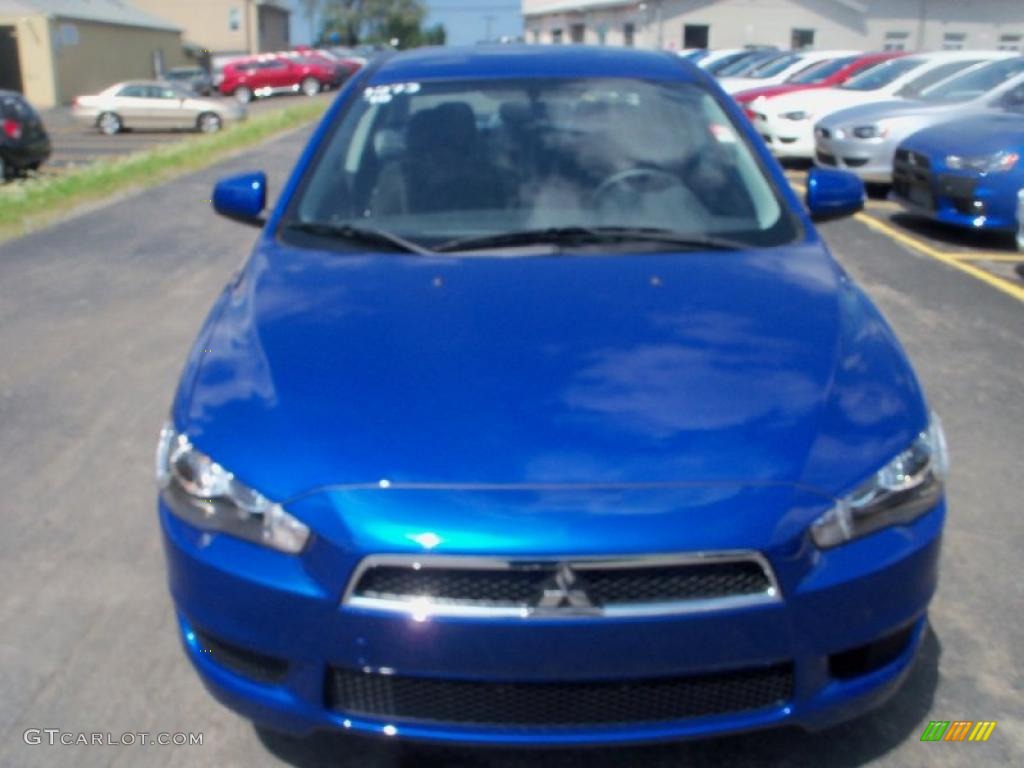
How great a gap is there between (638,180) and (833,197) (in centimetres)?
86

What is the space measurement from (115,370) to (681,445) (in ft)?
14.4

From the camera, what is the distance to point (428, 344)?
2.88 meters

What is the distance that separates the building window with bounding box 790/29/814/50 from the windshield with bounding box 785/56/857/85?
2621 centimetres

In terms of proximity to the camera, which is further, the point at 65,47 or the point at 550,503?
the point at 65,47

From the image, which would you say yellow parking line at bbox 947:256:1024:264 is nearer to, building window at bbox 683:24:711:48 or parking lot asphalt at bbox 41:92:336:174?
parking lot asphalt at bbox 41:92:336:174

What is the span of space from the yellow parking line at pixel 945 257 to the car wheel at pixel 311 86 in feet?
127

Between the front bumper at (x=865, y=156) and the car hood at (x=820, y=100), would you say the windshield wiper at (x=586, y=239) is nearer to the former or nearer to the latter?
the front bumper at (x=865, y=156)

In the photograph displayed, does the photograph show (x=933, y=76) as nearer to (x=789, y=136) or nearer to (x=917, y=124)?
Answer: (x=789, y=136)

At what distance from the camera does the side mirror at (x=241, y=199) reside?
4277 millimetres

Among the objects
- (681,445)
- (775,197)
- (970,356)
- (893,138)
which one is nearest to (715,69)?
(893,138)

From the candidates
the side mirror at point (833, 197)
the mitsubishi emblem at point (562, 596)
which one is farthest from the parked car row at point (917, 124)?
the mitsubishi emblem at point (562, 596)

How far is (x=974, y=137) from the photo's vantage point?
9836mm

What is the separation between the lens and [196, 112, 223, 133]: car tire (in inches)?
1180

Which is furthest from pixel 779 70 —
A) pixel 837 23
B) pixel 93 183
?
pixel 837 23
